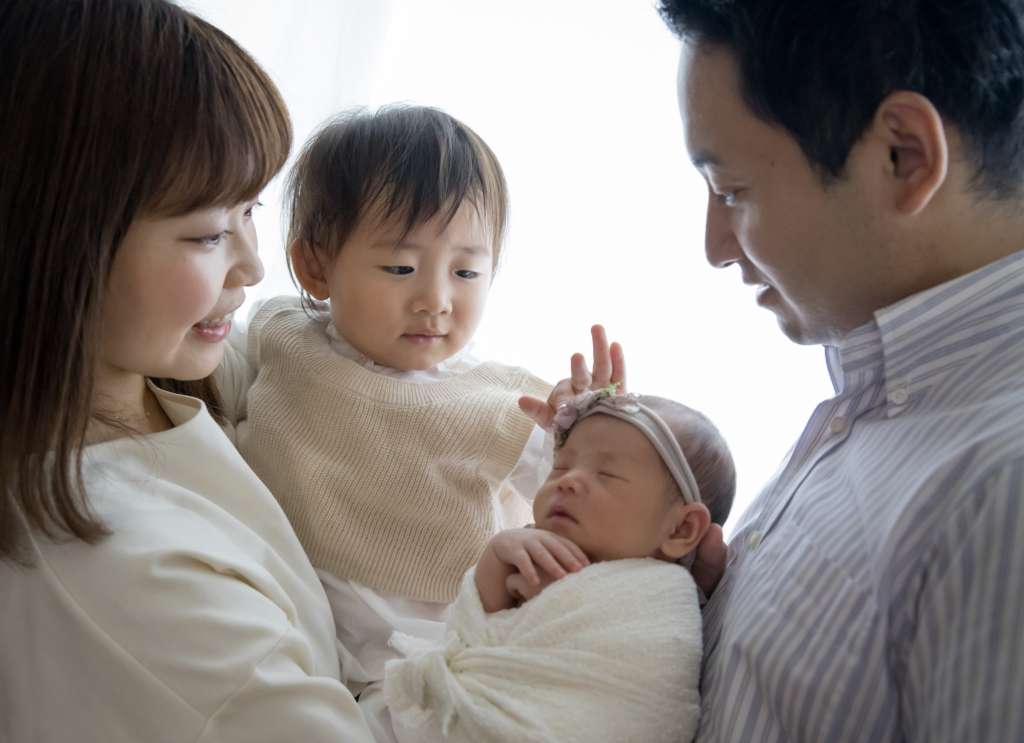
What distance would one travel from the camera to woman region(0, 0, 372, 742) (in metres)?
1.01

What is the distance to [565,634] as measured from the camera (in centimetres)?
110

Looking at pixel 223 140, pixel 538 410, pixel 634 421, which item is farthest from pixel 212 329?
pixel 634 421

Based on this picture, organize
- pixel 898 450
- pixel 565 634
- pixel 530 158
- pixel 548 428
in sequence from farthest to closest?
pixel 530 158 < pixel 548 428 < pixel 565 634 < pixel 898 450

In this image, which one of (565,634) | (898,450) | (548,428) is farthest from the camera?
(548,428)

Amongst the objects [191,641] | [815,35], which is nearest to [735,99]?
[815,35]

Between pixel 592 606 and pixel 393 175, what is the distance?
2.99 feet

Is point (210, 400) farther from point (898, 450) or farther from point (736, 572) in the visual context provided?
point (898, 450)

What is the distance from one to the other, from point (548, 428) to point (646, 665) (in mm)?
585

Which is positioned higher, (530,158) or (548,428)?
(530,158)

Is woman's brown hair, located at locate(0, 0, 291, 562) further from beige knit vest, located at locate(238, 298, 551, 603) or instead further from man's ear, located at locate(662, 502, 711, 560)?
man's ear, located at locate(662, 502, 711, 560)

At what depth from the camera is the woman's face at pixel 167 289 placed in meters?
1.09

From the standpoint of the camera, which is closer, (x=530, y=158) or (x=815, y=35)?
(x=815, y=35)

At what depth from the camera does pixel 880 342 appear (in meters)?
1.13

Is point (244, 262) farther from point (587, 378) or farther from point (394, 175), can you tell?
point (587, 378)
